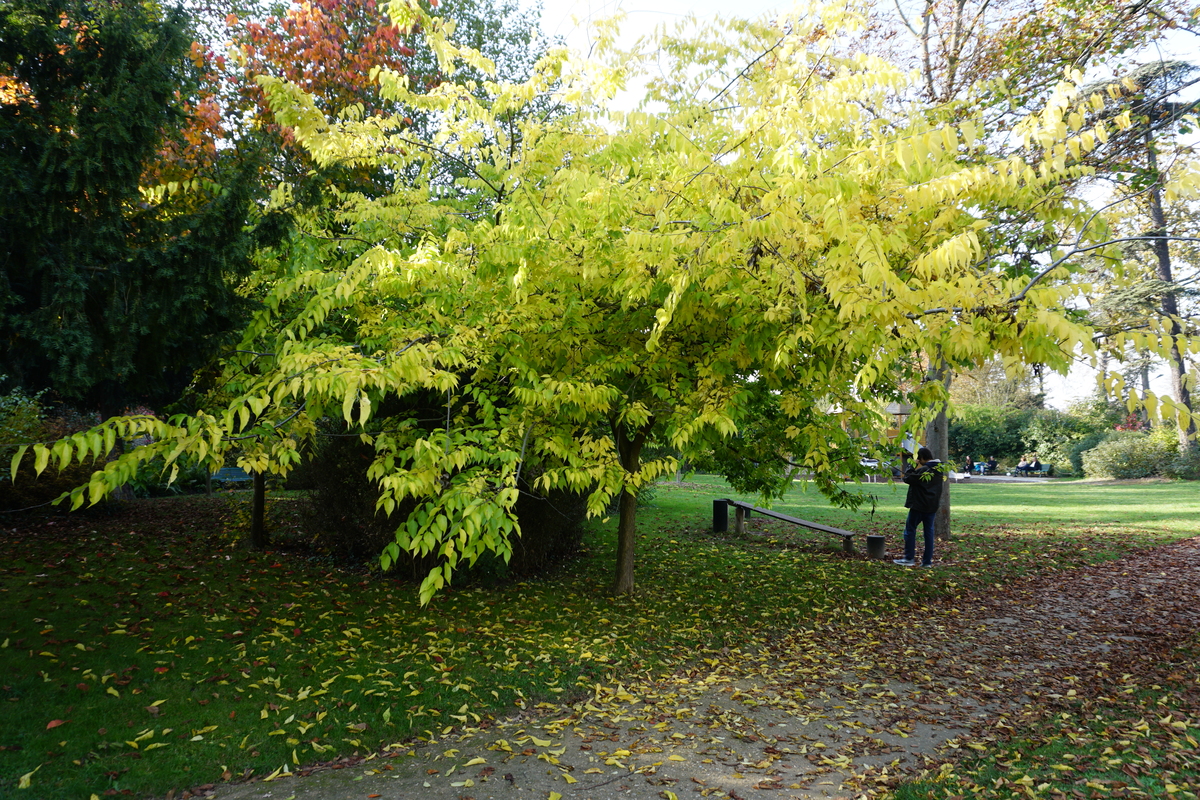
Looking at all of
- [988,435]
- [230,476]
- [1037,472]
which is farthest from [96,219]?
[988,435]

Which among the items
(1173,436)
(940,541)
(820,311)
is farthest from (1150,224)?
(820,311)

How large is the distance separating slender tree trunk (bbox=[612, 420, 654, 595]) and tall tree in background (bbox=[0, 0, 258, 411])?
386cm

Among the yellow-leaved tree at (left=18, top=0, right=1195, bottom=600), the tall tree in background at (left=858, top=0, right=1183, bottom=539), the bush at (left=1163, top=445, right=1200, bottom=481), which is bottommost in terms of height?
the bush at (left=1163, top=445, right=1200, bottom=481)

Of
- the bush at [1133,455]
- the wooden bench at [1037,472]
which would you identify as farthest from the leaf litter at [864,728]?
the wooden bench at [1037,472]

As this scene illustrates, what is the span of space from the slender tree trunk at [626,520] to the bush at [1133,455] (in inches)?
1003

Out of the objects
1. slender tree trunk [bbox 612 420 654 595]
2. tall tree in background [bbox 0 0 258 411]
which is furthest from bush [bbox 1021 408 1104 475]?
tall tree in background [bbox 0 0 258 411]

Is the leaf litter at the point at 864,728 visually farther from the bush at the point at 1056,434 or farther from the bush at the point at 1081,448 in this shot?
the bush at the point at 1056,434

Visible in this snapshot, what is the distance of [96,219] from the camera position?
4.56 meters

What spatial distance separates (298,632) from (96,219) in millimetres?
3556

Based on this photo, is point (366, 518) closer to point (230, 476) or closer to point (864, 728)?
point (864, 728)

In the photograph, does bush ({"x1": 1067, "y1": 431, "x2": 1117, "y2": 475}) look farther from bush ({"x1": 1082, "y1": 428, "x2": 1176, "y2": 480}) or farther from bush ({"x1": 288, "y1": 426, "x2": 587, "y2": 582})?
bush ({"x1": 288, "y1": 426, "x2": 587, "y2": 582})

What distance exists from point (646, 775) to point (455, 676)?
194 cm

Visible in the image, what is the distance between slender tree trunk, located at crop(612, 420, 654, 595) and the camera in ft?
23.9

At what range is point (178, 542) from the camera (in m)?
8.90
